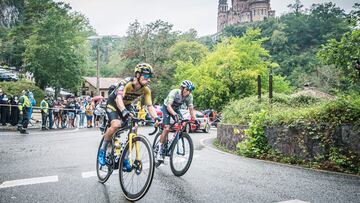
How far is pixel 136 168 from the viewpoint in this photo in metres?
5.00

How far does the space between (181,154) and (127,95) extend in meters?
1.90

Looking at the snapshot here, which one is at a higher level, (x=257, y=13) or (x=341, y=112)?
(x=257, y=13)

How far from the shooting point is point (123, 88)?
5742 mm

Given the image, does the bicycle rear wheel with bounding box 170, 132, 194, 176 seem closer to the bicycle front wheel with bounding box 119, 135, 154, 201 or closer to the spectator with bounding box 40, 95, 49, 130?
the bicycle front wheel with bounding box 119, 135, 154, 201

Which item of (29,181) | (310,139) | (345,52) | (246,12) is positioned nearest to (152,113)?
(29,181)

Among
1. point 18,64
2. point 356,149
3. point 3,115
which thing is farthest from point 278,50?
point 356,149

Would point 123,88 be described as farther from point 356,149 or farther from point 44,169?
point 356,149

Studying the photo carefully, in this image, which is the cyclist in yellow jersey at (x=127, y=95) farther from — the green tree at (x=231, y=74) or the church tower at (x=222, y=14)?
the church tower at (x=222, y=14)

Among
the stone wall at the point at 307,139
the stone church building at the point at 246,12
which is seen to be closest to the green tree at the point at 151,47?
the stone wall at the point at 307,139

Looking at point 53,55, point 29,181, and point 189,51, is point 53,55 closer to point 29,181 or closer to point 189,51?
point 189,51

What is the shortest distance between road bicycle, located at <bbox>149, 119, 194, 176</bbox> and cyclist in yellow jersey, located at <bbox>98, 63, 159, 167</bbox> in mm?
1316

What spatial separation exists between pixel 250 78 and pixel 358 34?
26643mm

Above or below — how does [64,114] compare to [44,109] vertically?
below

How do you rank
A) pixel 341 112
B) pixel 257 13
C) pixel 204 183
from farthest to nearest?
1. pixel 257 13
2. pixel 341 112
3. pixel 204 183
